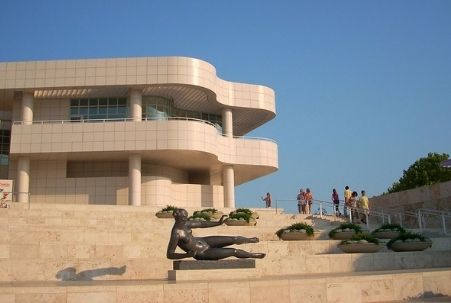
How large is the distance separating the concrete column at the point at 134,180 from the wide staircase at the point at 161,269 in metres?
11.6

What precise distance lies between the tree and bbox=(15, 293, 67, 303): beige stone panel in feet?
175

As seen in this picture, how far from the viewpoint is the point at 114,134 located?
3481cm

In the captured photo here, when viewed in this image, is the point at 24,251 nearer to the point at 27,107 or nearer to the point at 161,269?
the point at 161,269

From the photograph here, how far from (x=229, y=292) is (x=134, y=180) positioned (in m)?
25.1

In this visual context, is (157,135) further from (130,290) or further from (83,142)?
(130,290)

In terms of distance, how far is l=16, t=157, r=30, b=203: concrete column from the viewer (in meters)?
35.2

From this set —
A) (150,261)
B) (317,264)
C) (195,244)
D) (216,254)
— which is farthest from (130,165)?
(216,254)

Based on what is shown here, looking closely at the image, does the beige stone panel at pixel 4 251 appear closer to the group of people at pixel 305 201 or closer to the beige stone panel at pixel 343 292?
the beige stone panel at pixel 343 292

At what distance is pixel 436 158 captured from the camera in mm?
58562

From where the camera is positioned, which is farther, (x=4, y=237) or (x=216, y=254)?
(x=4, y=237)

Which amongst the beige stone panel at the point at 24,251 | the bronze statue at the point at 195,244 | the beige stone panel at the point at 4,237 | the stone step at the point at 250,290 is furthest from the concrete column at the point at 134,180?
the stone step at the point at 250,290

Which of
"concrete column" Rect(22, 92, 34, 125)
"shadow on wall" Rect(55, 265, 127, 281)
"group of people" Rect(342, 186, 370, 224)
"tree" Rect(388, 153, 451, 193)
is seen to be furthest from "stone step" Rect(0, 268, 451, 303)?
"tree" Rect(388, 153, 451, 193)

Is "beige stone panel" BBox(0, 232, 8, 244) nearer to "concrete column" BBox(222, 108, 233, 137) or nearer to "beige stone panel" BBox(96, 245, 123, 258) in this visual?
"beige stone panel" BBox(96, 245, 123, 258)

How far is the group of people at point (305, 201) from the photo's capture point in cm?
3162
